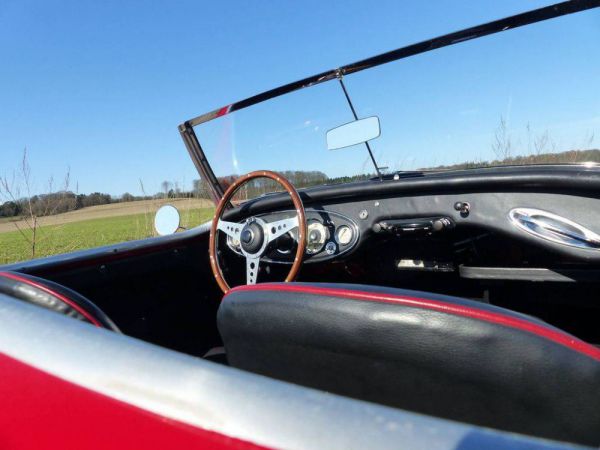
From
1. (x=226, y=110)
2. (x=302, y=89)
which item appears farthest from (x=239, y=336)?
(x=226, y=110)

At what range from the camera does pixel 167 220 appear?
319 centimetres

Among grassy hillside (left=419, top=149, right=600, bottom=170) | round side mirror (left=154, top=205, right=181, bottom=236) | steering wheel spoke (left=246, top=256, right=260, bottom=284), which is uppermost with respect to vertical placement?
grassy hillside (left=419, top=149, right=600, bottom=170)

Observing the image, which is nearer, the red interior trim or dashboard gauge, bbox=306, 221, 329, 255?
the red interior trim

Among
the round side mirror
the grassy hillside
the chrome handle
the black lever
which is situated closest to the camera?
the chrome handle

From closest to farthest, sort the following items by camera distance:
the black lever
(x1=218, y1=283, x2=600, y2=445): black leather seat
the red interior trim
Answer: the red interior trim, (x1=218, y1=283, x2=600, y2=445): black leather seat, the black lever

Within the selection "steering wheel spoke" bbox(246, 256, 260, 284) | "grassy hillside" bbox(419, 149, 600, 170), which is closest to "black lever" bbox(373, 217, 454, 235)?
"grassy hillside" bbox(419, 149, 600, 170)

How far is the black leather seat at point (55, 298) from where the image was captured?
1.18 m

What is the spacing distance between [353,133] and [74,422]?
2089mm

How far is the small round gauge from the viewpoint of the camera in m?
2.53

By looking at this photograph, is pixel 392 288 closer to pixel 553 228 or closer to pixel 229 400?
pixel 229 400

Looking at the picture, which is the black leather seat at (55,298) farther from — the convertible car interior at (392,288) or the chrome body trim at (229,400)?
the chrome body trim at (229,400)

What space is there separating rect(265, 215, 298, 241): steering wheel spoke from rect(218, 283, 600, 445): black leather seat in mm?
1395

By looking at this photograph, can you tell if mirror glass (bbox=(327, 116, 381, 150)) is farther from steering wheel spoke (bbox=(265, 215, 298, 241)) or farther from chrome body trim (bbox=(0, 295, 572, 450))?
chrome body trim (bbox=(0, 295, 572, 450))

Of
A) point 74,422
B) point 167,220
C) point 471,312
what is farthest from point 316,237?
point 74,422
